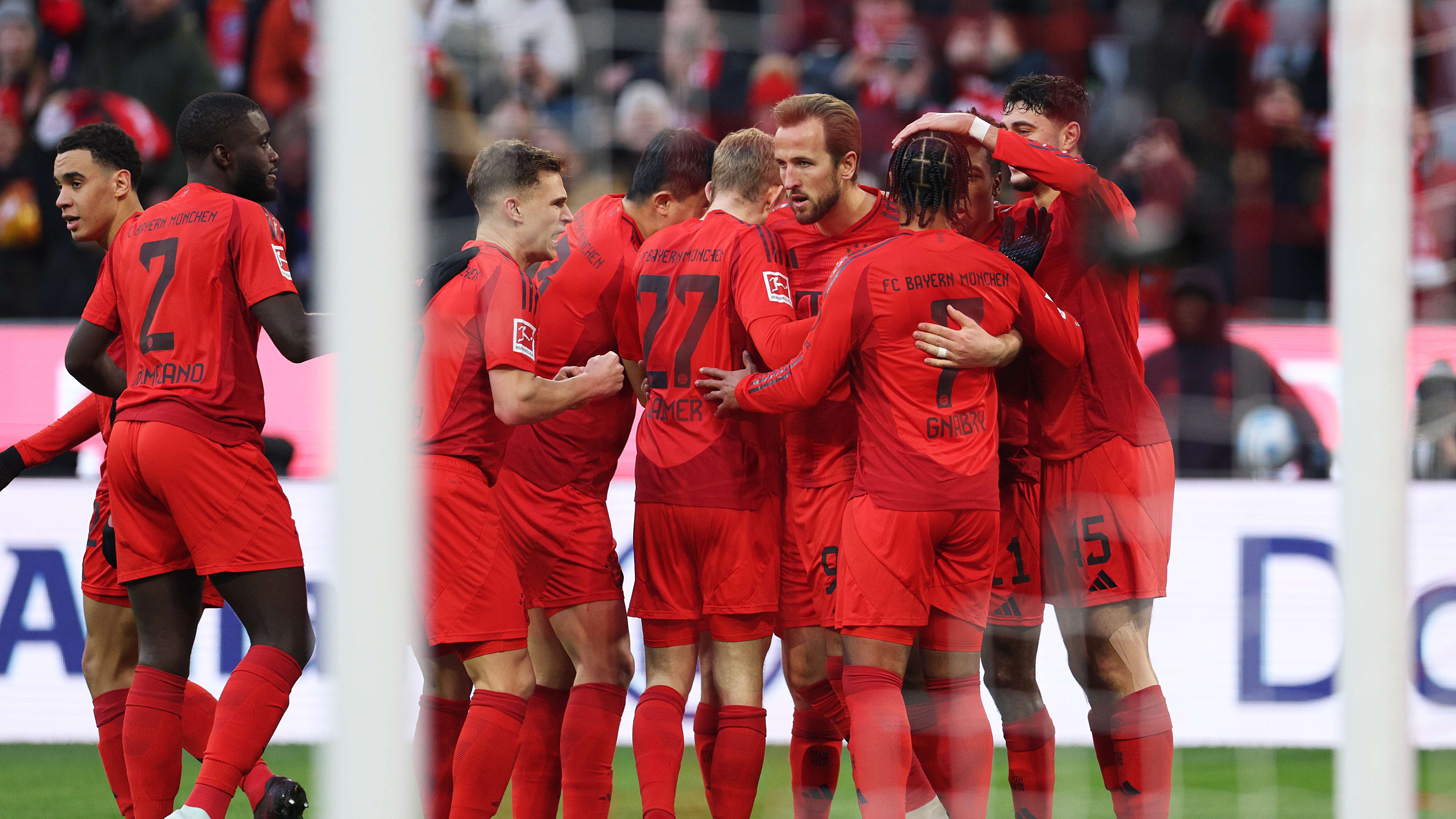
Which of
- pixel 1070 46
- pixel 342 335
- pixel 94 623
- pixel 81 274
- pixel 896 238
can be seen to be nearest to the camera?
pixel 342 335

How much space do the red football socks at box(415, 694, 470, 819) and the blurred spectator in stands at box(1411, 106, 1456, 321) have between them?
3800 mm

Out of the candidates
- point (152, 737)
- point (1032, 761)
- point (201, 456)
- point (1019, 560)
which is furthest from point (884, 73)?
point (152, 737)

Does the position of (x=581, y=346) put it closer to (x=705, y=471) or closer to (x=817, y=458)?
(x=705, y=471)

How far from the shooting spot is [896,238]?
12.8 feet

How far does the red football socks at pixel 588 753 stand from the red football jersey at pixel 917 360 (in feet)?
3.62

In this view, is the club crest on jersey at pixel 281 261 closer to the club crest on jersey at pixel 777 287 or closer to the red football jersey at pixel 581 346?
the red football jersey at pixel 581 346

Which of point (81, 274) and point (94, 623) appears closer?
point (94, 623)

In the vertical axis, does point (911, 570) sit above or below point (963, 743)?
above

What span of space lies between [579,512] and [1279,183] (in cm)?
307

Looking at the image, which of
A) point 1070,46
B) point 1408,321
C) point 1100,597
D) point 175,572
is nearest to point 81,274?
point 175,572

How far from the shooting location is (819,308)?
438 centimetres

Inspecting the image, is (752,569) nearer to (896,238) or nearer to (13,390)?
(896,238)

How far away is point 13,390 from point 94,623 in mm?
2455

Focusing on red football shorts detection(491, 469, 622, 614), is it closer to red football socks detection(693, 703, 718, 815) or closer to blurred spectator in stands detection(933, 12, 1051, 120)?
red football socks detection(693, 703, 718, 815)
